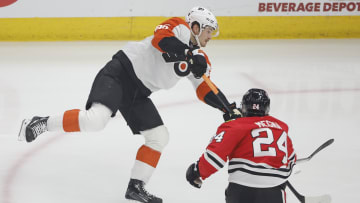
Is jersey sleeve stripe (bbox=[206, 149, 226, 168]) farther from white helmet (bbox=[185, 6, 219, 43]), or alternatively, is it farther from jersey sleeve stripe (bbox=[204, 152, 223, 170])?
white helmet (bbox=[185, 6, 219, 43])

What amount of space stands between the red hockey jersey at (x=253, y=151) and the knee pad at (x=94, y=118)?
0.71 meters

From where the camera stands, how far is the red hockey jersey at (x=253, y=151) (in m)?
2.06

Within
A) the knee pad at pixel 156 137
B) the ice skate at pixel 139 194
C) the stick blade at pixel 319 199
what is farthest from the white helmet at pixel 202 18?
the stick blade at pixel 319 199

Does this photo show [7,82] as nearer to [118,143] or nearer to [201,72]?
[118,143]

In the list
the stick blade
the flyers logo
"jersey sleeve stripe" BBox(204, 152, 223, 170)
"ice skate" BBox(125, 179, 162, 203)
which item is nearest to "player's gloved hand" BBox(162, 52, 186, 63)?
"ice skate" BBox(125, 179, 162, 203)

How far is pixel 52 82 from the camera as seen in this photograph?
5.43m

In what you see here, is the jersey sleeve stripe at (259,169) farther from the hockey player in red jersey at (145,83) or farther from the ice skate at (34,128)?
the ice skate at (34,128)

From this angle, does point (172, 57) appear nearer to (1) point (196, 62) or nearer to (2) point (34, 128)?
(1) point (196, 62)

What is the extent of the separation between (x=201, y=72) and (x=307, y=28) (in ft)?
16.5

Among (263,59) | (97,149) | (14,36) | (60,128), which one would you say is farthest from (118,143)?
(14,36)

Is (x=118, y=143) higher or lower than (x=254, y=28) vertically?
lower

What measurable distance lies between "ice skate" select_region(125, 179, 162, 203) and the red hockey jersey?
0.77 metres

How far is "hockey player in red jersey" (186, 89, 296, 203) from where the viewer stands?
81.4 inches

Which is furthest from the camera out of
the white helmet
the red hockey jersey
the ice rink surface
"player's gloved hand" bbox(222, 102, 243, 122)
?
the ice rink surface
